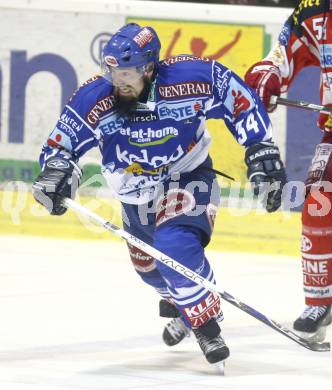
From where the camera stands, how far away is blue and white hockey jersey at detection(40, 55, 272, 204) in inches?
221

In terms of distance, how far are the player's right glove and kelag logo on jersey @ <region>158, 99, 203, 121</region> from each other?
0.67 meters

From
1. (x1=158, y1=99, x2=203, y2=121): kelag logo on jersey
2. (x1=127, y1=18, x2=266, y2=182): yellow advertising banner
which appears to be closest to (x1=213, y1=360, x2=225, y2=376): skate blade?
(x1=158, y1=99, x2=203, y2=121): kelag logo on jersey

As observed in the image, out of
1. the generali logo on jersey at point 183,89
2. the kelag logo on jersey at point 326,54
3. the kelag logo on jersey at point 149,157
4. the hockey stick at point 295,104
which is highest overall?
the kelag logo on jersey at point 326,54

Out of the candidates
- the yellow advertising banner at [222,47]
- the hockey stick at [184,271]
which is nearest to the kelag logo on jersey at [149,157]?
the hockey stick at [184,271]

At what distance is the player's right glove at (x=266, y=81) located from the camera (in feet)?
20.6

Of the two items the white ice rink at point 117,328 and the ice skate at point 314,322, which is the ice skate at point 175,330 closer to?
the white ice rink at point 117,328

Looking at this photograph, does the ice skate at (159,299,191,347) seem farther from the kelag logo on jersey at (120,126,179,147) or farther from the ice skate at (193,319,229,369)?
the kelag logo on jersey at (120,126,179,147)

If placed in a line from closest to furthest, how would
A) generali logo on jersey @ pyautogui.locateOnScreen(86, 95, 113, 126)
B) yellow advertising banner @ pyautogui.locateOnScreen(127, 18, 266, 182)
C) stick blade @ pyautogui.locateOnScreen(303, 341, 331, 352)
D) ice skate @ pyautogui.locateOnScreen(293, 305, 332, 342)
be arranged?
generali logo on jersey @ pyautogui.locateOnScreen(86, 95, 113, 126), stick blade @ pyautogui.locateOnScreen(303, 341, 331, 352), ice skate @ pyautogui.locateOnScreen(293, 305, 332, 342), yellow advertising banner @ pyautogui.locateOnScreen(127, 18, 266, 182)

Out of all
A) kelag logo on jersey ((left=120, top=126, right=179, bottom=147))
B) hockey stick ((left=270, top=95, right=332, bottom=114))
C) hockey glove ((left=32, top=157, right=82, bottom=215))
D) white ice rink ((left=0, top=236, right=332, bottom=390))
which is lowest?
white ice rink ((left=0, top=236, right=332, bottom=390))

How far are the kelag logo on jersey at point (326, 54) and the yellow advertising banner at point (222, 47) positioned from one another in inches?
102

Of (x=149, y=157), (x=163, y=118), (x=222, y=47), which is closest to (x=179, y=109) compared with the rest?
(x=163, y=118)

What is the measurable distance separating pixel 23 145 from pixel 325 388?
14.8 feet

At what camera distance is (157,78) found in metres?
5.67

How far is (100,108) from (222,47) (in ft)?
11.3
